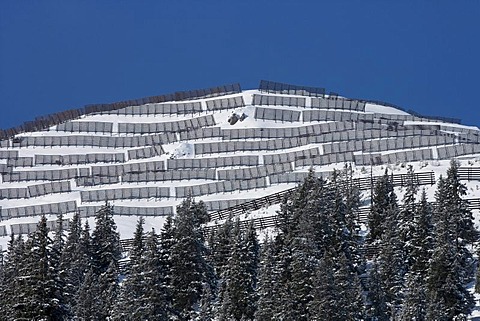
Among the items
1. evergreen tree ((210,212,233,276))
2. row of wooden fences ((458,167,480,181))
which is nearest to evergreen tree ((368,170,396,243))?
evergreen tree ((210,212,233,276))

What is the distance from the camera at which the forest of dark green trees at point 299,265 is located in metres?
75.1

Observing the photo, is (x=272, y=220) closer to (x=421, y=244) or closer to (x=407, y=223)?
(x=407, y=223)

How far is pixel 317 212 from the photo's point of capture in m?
87.6

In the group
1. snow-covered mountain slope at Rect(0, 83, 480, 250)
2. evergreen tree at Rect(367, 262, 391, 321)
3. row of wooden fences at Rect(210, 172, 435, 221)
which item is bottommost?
evergreen tree at Rect(367, 262, 391, 321)

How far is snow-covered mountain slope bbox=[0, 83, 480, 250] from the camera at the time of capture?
4815 inches

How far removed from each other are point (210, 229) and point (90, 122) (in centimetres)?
5118

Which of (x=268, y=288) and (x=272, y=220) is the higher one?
(x=272, y=220)

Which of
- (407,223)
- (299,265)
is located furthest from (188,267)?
(407,223)

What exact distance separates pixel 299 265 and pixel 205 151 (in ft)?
195

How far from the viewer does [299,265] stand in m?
79.1

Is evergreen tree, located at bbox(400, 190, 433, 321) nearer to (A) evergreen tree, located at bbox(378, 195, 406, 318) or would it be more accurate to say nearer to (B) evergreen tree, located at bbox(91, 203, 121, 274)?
(A) evergreen tree, located at bbox(378, 195, 406, 318)

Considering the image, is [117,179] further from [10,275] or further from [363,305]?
[363,305]

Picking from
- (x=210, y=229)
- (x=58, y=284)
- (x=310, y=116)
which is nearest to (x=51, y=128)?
(x=310, y=116)

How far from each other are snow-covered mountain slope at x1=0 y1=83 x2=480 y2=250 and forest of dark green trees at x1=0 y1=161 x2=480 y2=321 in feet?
64.2
